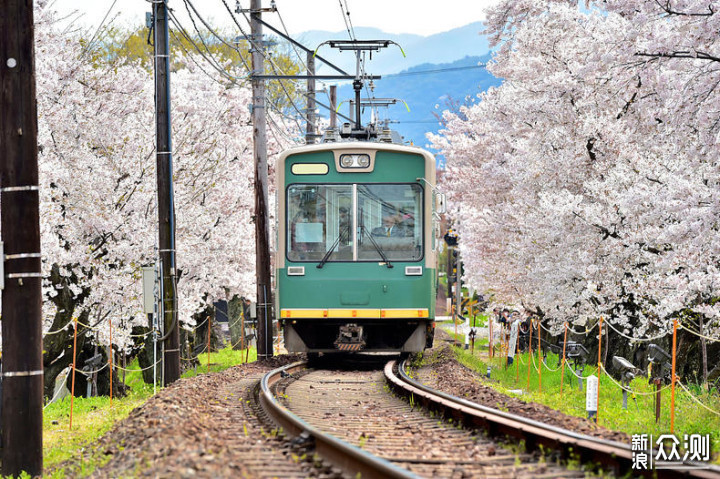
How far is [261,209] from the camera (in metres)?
20.6

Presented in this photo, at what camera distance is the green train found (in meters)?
15.0

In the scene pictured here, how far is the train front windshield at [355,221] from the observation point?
15.0 metres

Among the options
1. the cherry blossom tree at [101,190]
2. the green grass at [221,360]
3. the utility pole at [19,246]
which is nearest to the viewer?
the utility pole at [19,246]

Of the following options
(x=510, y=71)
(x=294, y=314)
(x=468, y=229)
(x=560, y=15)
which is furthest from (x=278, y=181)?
(x=468, y=229)

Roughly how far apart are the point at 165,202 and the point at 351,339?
154 inches

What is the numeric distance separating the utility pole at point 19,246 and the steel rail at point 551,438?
3899 millimetres

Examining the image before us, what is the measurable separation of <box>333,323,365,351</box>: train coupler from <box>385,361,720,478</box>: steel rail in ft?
18.9

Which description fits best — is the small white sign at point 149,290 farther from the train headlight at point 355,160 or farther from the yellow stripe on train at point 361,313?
the train headlight at point 355,160

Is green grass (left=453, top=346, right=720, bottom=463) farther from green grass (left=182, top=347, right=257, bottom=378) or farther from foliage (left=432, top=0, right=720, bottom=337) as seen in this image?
green grass (left=182, top=347, right=257, bottom=378)

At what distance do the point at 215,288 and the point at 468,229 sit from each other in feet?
27.2

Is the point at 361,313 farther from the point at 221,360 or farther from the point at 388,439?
the point at 221,360

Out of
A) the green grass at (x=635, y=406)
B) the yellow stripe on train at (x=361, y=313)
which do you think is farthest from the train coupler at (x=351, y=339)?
the green grass at (x=635, y=406)

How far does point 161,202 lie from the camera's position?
→ 1532 cm

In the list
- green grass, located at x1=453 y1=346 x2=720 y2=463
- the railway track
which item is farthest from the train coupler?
the railway track
